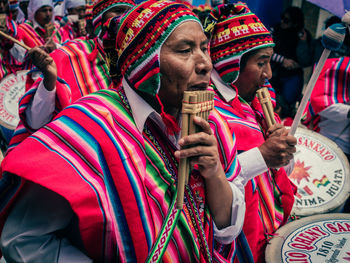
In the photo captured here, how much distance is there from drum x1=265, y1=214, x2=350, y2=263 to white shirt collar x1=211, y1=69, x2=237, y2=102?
82 centimetres

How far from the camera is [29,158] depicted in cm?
120

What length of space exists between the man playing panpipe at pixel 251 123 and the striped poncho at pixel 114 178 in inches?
20.7

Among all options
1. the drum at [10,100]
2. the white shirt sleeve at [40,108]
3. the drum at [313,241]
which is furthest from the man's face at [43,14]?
the drum at [313,241]

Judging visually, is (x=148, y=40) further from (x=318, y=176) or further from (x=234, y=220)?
(x=318, y=176)

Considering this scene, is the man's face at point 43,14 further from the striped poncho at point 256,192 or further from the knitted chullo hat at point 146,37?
the knitted chullo hat at point 146,37

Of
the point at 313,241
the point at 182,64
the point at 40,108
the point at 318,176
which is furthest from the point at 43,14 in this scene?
the point at 313,241

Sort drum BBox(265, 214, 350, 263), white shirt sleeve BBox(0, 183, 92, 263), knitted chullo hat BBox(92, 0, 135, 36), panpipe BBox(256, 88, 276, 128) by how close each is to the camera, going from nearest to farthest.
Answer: white shirt sleeve BBox(0, 183, 92, 263), drum BBox(265, 214, 350, 263), panpipe BBox(256, 88, 276, 128), knitted chullo hat BBox(92, 0, 135, 36)

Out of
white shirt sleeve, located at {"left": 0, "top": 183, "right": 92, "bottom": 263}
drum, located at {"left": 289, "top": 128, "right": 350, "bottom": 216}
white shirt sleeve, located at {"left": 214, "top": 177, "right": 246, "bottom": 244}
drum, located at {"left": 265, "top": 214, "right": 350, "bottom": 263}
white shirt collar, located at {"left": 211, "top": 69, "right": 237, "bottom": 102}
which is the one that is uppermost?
white shirt sleeve, located at {"left": 0, "top": 183, "right": 92, "bottom": 263}

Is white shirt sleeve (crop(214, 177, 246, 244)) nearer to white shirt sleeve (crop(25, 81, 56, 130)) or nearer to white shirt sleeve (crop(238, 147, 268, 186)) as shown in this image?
white shirt sleeve (crop(238, 147, 268, 186))

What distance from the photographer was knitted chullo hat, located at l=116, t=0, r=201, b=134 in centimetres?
143

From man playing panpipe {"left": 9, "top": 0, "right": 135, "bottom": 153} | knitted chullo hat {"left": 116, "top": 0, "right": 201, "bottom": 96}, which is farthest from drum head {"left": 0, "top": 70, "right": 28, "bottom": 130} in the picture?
knitted chullo hat {"left": 116, "top": 0, "right": 201, "bottom": 96}

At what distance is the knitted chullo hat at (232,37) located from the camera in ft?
7.68

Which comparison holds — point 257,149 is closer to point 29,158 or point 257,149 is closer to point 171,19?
point 171,19

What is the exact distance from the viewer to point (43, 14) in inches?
233
